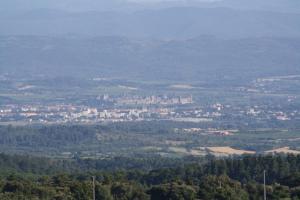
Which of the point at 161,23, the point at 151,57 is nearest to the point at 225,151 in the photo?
the point at 151,57

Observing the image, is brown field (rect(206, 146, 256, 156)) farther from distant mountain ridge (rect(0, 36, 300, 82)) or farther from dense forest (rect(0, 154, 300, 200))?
distant mountain ridge (rect(0, 36, 300, 82))

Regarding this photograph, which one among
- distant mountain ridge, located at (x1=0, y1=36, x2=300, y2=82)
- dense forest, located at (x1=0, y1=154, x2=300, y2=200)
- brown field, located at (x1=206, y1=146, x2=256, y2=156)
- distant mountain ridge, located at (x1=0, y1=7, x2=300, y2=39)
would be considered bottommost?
dense forest, located at (x1=0, y1=154, x2=300, y2=200)

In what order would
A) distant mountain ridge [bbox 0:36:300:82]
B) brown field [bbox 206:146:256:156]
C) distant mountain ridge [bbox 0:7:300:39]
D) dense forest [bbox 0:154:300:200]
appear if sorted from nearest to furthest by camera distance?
1. dense forest [bbox 0:154:300:200]
2. brown field [bbox 206:146:256:156]
3. distant mountain ridge [bbox 0:36:300:82]
4. distant mountain ridge [bbox 0:7:300:39]

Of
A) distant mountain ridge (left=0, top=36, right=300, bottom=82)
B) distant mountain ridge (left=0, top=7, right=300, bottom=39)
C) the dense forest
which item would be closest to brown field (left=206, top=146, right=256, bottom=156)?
the dense forest

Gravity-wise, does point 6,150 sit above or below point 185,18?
below

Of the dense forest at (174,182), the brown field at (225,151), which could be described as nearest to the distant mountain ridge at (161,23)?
the brown field at (225,151)

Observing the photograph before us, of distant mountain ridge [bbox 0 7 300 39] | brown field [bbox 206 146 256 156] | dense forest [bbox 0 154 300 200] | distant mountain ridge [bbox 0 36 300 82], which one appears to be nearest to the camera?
dense forest [bbox 0 154 300 200]

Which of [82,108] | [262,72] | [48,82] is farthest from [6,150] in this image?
[262,72]

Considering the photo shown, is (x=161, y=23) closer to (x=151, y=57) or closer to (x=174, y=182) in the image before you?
(x=151, y=57)

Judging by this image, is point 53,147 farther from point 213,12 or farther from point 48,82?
point 213,12
